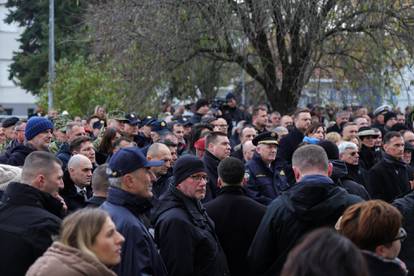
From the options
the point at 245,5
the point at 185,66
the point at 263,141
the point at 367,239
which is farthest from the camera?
the point at 185,66

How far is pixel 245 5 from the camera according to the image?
18.6 meters

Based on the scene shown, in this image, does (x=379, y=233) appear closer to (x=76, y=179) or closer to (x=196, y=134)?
(x=76, y=179)

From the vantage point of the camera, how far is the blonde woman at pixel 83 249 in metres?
4.68

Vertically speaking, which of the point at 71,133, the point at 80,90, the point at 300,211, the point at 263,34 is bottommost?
the point at 80,90

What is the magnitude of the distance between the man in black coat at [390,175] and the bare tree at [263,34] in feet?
23.8

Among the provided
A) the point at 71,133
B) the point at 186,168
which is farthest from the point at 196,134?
the point at 186,168

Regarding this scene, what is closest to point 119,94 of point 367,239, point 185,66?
point 185,66

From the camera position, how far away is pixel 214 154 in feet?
34.3

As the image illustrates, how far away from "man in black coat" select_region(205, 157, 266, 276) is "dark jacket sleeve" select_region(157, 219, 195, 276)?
3.16 feet

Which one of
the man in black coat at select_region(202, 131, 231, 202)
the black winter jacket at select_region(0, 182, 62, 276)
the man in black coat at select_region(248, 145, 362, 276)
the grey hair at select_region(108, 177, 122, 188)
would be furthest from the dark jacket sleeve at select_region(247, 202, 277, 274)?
the man in black coat at select_region(202, 131, 231, 202)

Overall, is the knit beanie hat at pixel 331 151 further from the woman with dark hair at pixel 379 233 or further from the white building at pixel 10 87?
the white building at pixel 10 87

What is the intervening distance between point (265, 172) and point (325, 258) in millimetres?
6707

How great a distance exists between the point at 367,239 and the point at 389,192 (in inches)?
235

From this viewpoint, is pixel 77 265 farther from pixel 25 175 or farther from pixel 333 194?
pixel 333 194
